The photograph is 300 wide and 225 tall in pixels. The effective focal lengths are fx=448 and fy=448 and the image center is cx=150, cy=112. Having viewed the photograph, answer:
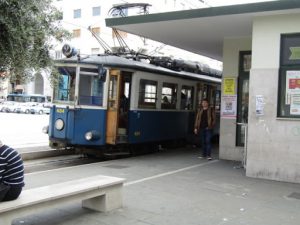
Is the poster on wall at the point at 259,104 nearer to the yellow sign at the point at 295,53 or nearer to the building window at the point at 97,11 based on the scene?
the yellow sign at the point at 295,53

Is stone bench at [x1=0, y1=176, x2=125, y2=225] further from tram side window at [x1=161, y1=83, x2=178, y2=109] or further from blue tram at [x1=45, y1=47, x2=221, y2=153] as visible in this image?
tram side window at [x1=161, y1=83, x2=178, y2=109]

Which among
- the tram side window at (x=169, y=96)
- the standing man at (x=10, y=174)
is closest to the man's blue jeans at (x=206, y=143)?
the tram side window at (x=169, y=96)

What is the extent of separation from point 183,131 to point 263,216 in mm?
8632

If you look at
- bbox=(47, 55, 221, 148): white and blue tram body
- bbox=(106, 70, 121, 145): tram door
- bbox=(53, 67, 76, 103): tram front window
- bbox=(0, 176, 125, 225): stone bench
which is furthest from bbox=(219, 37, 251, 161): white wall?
bbox=(0, 176, 125, 225): stone bench

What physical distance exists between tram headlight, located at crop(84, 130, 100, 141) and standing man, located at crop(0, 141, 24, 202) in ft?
20.5

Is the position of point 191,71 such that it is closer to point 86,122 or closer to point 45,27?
point 86,122

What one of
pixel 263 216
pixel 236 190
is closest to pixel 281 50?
pixel 236 190

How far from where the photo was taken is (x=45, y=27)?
530 centimetres

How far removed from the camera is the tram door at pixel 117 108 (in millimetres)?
11805

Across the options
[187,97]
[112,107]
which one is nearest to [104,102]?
[112,107]

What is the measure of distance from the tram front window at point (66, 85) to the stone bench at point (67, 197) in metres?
5.60

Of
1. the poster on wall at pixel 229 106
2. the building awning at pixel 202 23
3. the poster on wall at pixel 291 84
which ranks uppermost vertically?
A: the building awning at pixel 202 23

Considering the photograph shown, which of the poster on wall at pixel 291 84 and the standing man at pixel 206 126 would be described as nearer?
the poster on wall at pixel 291 84

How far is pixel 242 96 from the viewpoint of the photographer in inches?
468
